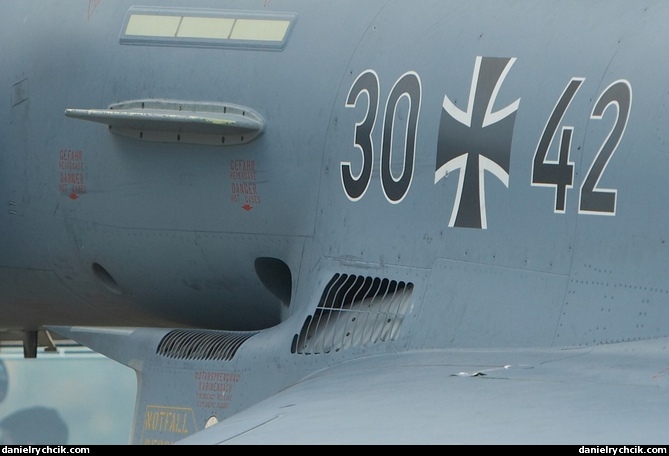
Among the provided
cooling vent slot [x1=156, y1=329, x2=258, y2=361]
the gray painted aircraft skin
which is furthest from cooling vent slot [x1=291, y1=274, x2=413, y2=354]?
cooling vent slot [x1=156, y1=329, x2=258, y2=361]

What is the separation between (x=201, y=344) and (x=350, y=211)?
143cm

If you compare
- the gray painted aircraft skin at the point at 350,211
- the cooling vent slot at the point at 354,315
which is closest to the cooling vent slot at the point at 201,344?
the gray painted aircraft skin at the point at 350,211

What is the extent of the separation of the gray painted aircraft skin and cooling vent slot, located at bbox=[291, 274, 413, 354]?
2cm

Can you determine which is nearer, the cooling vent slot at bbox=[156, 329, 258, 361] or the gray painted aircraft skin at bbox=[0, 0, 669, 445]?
the gray painted aircraft skin at bbox=[0, 0, 669, 445]

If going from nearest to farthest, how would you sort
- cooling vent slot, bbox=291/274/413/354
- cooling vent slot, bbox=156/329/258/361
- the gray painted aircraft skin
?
the gray painted aircraft skin, cooling vent slot, bbox=291/274/413/354, cooling vent slot, bbox=156/329/258/361

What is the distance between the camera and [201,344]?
7375 mm

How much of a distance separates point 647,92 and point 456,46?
1.21 m

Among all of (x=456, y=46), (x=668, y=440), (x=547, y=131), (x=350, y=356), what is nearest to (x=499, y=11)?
(x=456, y=46)

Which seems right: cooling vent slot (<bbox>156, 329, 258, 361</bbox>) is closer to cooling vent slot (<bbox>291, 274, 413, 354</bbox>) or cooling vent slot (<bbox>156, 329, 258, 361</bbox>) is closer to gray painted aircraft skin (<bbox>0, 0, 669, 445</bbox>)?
gray painted aircraft skin (<bbox>0, 0, 669, 445</bbox>)

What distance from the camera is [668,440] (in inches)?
152

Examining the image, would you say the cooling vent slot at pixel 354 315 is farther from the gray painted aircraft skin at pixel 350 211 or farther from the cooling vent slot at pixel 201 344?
the cooling vent slot at pixel 201 344

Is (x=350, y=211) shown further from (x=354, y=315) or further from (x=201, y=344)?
(x=201, y=344)

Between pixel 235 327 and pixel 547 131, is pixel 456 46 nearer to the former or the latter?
pixel 547 131

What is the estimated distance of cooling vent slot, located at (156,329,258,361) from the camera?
7176mm
